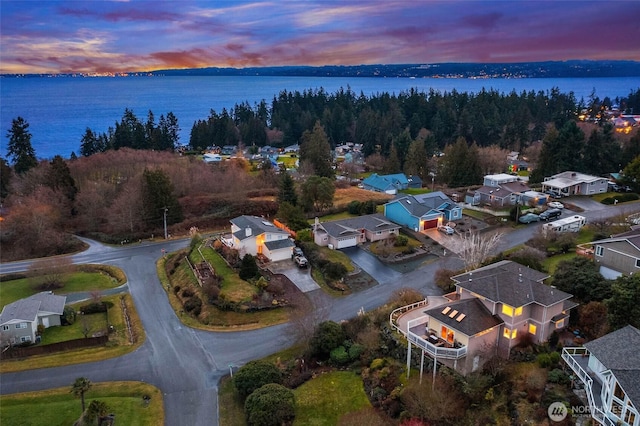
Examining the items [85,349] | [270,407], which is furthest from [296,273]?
[270,407]

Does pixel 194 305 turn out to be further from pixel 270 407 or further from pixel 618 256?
pixel 618 256

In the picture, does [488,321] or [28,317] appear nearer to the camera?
[488,321]

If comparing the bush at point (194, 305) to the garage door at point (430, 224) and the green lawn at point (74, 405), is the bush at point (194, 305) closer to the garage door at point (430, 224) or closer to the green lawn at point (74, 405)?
the green lawn at point (74, 405)

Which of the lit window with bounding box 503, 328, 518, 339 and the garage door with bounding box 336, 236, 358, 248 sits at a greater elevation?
the lit window with bounding box 503, 328, 518, 339

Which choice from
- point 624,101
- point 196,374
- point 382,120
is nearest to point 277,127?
point 382,120

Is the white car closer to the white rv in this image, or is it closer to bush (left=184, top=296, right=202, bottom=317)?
the white rv

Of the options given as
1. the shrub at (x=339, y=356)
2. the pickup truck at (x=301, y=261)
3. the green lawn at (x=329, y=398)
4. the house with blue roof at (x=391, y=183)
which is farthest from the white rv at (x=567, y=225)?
the house with blue roof at (x=391, y=183)

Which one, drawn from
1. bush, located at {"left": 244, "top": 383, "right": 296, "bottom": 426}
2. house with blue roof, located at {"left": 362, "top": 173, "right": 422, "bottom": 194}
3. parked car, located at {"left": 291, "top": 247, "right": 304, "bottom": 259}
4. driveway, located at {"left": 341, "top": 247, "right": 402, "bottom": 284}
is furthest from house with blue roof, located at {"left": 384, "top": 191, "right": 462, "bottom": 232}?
bush, located at {"left": 244, "top": 383, "right": 296, "bottom": 426}
